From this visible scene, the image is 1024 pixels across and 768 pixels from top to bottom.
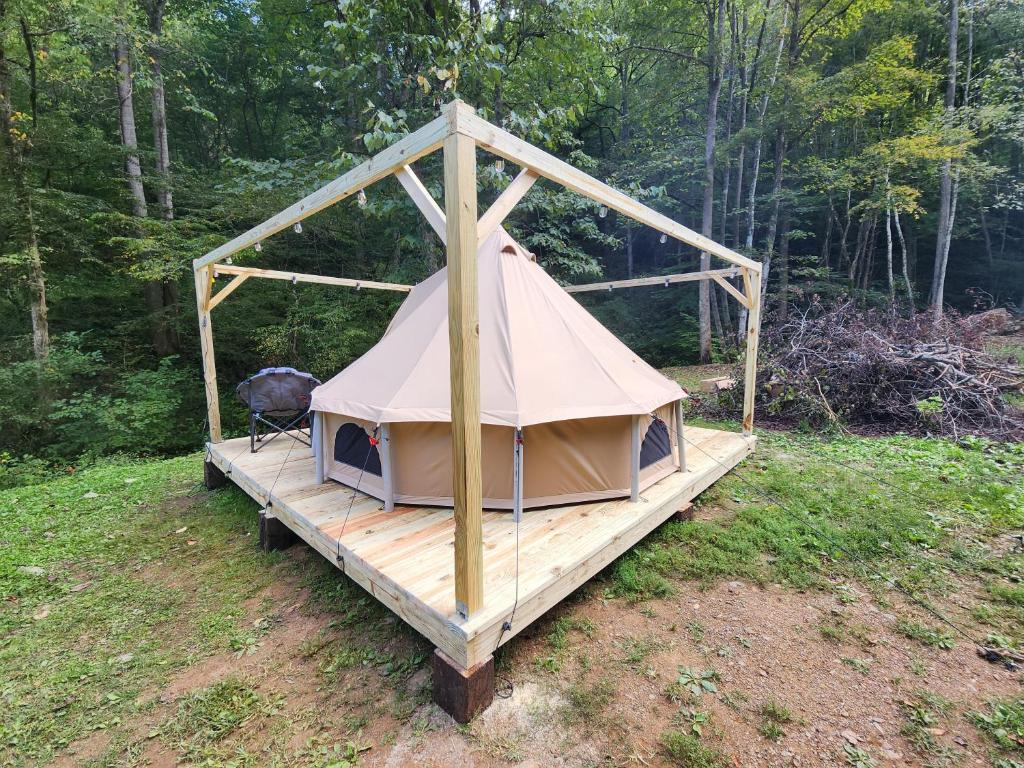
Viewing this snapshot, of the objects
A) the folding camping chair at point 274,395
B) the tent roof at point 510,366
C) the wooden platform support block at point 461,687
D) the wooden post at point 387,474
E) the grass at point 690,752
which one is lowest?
the grass at point 690,752

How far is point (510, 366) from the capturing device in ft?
10.5

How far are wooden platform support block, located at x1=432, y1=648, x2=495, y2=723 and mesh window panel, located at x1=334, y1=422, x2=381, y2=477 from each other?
1707 millimetres

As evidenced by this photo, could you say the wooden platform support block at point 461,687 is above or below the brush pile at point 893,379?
below

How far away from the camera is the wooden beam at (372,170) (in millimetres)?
1733

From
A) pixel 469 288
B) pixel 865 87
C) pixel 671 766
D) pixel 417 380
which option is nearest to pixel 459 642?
pixel 671 766

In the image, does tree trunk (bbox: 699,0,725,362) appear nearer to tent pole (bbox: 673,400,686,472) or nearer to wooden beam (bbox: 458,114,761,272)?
tent pole (bbox: 673,400,686,472)

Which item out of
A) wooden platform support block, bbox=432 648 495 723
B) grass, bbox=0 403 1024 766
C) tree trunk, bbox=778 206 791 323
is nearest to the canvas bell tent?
grass, bbox=0 403 1024 766

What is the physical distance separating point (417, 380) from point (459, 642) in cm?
186

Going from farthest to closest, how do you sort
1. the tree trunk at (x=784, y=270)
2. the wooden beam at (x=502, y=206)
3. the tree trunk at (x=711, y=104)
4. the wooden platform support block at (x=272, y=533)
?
the tree trunk at (x=784, y=270)
the tree trunk at (x=711, y=104)
the wooden platform support block at (x=272, y=533)
the wooden beam at (x=502, y=206)

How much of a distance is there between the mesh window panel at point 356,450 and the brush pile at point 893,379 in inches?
221

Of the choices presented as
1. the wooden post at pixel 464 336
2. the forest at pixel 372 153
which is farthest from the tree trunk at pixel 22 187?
the wooden post at pixel 464 336

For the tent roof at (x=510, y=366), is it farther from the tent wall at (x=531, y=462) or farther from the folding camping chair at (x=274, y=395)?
the folding camping chair at (x=274, y=395)

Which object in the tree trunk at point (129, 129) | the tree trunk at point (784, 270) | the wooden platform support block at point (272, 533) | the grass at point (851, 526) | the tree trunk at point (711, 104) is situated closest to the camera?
the grass at point (851, 526)

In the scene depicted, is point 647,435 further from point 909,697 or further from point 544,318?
point 909,697
